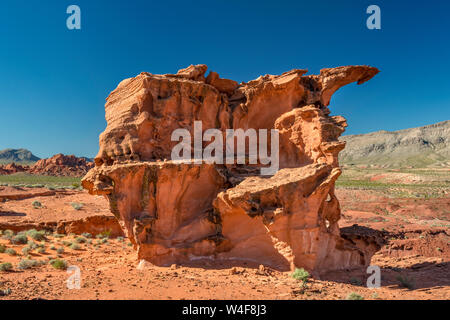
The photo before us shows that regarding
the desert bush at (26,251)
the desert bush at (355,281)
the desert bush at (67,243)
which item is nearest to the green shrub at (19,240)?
the desert bush at (67,243)

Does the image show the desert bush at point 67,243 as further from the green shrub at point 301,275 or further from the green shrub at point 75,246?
the green shrub at point 301,275

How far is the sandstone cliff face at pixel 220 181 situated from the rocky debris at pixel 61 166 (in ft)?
246

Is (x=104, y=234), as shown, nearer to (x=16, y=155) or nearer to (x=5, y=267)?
(x=5, y=267)

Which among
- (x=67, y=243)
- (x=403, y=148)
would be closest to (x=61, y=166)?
(x=67, y=243)

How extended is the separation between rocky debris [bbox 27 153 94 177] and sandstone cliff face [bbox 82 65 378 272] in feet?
246

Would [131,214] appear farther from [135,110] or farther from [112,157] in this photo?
[135,110]

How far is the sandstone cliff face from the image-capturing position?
975 centimetres

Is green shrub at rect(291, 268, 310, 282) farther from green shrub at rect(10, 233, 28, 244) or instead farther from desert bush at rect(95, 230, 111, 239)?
green shrub at rect(10, 233, 28, 244)

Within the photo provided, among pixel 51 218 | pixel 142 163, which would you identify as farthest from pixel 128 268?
pixel 51 218

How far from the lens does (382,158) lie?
128 meters

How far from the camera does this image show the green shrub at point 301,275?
868 cm

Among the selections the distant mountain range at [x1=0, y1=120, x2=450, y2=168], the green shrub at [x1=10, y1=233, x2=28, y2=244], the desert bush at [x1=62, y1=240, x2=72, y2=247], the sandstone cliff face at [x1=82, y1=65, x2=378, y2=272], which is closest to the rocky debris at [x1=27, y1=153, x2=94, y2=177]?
the distant mountain range at [x1=0, y1=120, x2=450, y2=168]

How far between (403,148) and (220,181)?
144 meters

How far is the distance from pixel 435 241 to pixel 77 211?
25669mm
